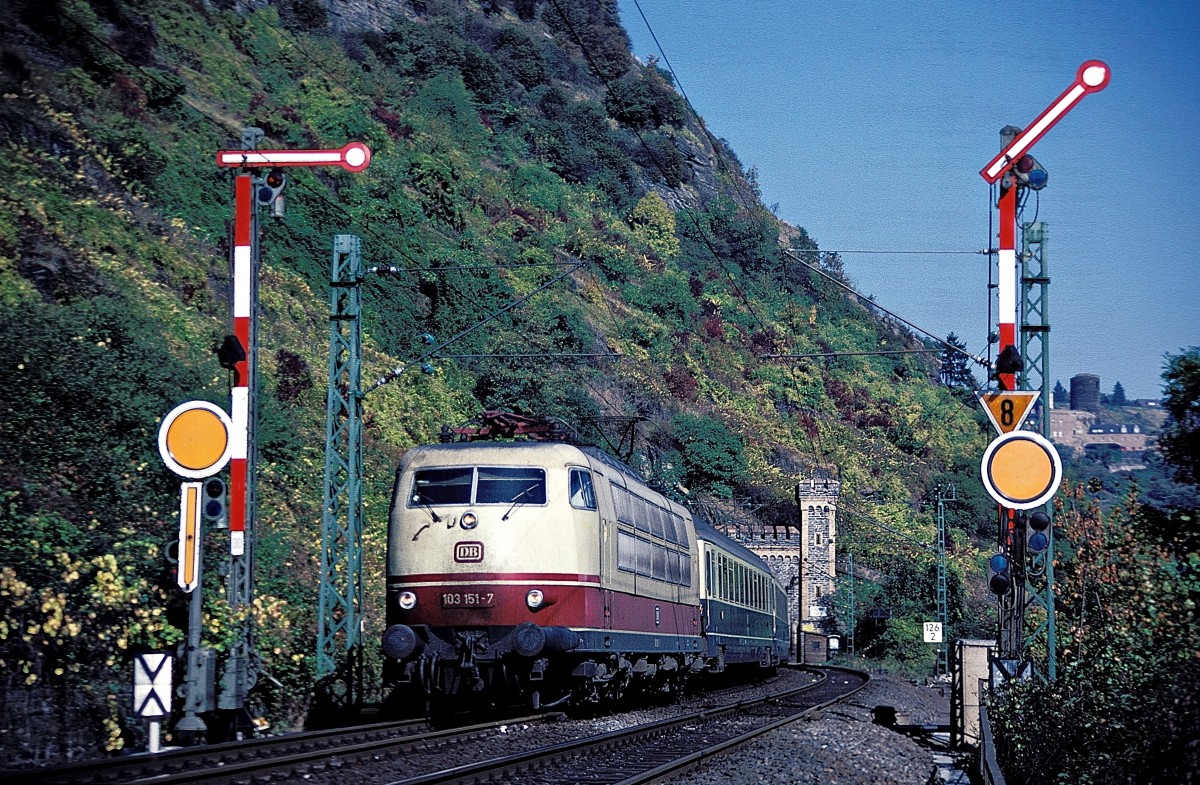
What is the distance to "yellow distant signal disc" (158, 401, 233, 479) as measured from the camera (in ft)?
45.9

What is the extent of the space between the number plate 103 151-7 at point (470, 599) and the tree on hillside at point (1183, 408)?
99.2 feet

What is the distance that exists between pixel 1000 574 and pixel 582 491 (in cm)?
575

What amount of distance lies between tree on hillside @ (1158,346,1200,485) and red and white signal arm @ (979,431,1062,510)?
32934 mm

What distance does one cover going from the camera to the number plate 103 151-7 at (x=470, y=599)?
717 inches

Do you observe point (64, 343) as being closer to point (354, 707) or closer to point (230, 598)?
point (354, 707)

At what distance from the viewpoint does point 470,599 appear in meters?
18.2

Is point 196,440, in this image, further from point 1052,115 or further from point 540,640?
point 1052,115

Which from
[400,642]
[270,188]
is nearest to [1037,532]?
[400,642]

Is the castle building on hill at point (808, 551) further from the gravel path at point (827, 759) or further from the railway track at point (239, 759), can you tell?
the railway track at point (239, 759)

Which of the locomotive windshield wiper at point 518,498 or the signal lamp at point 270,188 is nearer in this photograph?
the signal lamp at point 270,188

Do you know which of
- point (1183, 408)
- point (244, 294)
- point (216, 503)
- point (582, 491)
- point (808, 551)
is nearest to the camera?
point (216, 503)

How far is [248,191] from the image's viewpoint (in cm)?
1667

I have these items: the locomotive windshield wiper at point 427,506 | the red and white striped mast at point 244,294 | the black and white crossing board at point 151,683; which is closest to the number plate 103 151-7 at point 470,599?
the locomotive windshield wiper at point 427,506

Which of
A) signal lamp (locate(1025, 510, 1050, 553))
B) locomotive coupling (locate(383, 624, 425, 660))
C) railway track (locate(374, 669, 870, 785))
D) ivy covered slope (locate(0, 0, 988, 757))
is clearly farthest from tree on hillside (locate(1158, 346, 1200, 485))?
locomotive coupling (locate(383, 624, 425, 660))
